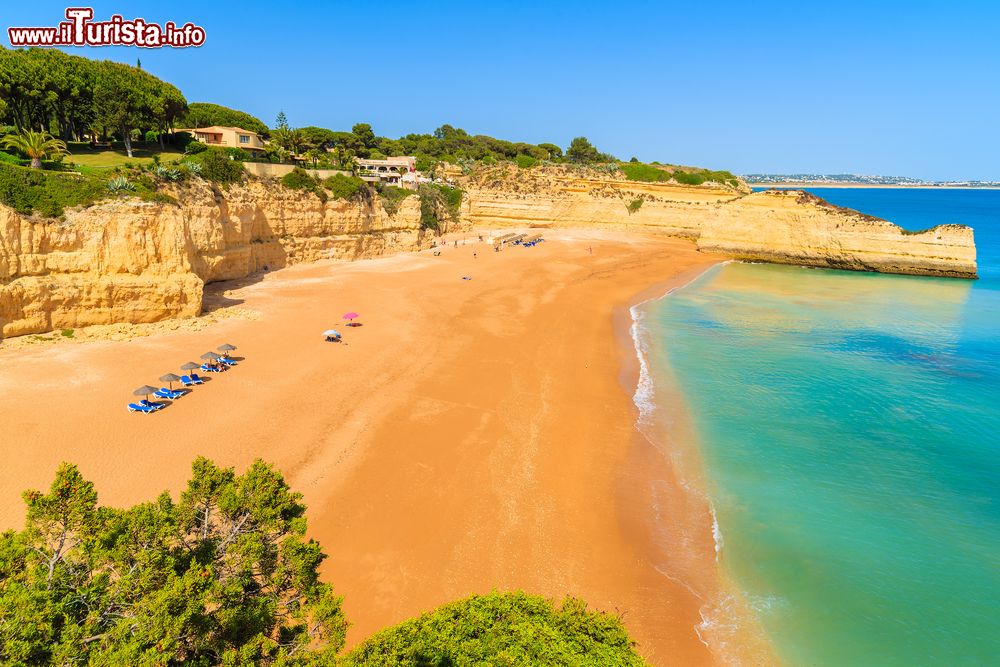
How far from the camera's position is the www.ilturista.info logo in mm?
29714

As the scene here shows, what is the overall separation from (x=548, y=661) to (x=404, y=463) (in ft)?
31.9

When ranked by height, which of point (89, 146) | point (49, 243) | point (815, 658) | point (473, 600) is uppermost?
point (89, 146)

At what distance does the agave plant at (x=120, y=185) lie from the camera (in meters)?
25.9

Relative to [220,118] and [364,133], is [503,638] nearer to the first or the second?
[220,118]

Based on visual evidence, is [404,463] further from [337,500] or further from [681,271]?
[681,271]

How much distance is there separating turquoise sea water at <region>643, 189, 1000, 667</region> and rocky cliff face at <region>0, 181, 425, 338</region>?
25159mm

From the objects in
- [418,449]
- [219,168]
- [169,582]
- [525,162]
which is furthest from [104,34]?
[525,162]

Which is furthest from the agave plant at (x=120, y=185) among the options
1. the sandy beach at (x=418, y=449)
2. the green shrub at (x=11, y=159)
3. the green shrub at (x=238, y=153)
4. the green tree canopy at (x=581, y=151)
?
the green tree canopy at (x=581, y=151)

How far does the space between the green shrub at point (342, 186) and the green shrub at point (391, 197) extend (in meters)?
4.13

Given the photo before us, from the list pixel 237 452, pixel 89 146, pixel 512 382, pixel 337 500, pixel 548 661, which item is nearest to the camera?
pixel 548 661

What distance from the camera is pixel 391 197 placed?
169 ft

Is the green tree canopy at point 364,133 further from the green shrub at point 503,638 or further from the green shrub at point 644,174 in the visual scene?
the green shrub at point 503,638

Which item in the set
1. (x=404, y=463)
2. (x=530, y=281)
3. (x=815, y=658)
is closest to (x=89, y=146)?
(x=530, y=281)

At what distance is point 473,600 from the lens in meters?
8.45
